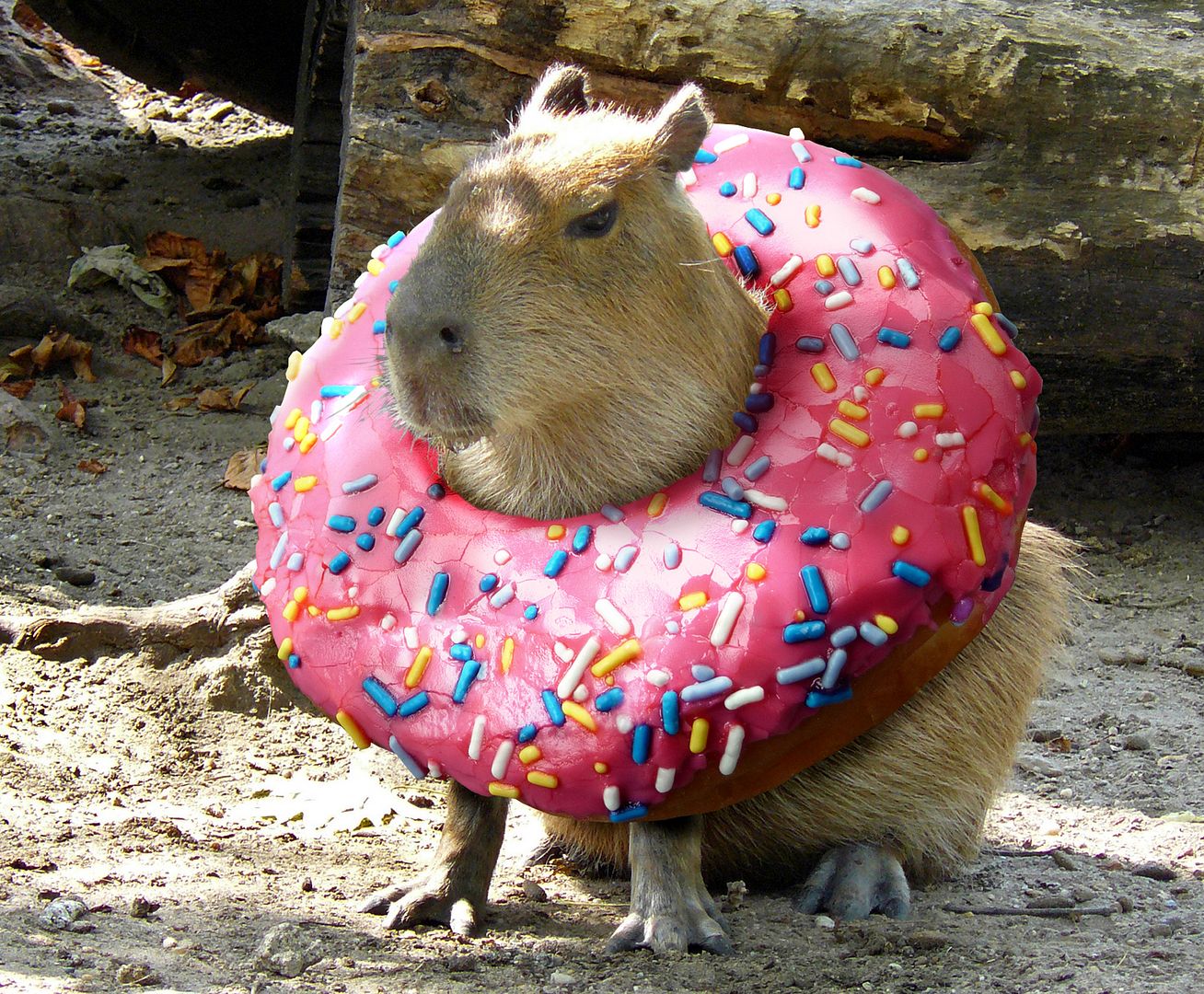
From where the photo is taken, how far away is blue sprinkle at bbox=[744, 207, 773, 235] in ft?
9.59

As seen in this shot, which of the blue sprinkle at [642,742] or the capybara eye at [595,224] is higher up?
the capybara eye at [595,224]

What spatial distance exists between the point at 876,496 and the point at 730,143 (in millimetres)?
1068

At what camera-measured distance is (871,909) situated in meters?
2.89

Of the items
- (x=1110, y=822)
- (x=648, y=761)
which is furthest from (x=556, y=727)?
(x=1110, y=822)

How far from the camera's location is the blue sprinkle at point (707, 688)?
2391 mm

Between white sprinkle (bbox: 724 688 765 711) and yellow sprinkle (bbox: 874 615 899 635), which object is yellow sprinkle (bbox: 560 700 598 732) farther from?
yellow sprinkle (bbox: 874 615 899 635)

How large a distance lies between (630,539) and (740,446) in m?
0.28

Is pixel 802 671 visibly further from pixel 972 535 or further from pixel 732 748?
pixel 972 535

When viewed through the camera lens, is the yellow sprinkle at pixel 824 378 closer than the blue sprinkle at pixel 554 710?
No

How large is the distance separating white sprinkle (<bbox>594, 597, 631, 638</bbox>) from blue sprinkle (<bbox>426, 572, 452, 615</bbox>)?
323mm

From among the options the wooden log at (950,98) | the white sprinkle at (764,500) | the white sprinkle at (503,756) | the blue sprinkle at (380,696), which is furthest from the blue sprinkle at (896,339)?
the wooden log at (950,98)

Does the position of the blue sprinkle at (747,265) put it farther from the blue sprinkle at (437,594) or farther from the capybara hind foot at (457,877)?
the capybara hind foot at (457,877)

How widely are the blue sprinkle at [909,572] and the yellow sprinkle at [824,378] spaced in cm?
39

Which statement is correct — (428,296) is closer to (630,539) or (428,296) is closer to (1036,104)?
(630,539)
